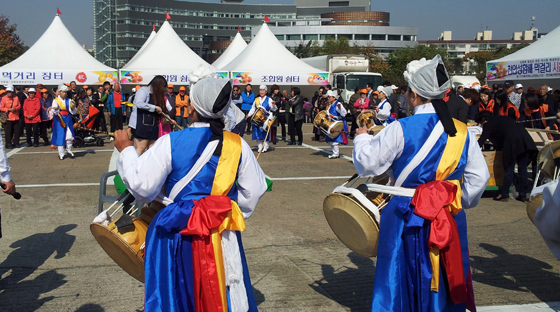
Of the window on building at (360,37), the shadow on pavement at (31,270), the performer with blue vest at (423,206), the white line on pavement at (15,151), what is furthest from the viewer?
the window on building at (360,37)

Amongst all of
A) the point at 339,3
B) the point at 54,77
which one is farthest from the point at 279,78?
the point at 339,3

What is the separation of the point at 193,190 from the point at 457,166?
165 centimetres

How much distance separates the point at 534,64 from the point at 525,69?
45 centimetres

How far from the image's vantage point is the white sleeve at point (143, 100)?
871 cm

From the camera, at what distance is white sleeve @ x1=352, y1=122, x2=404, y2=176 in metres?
3.10

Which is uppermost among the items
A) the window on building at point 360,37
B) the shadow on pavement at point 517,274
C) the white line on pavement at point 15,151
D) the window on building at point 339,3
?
the window on building at point 339,3

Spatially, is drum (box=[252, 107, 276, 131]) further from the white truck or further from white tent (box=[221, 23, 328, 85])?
the white truck

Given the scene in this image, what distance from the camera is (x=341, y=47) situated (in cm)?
7525

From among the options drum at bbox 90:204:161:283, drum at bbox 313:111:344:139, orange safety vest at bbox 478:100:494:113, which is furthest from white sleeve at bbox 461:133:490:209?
drum at bbox 313:111:344:139

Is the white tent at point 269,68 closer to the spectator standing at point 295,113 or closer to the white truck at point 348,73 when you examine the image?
the white truck at point 348,73

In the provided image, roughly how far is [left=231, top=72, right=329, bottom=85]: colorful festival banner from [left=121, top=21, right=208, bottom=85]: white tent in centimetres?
177

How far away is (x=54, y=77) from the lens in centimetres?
2030

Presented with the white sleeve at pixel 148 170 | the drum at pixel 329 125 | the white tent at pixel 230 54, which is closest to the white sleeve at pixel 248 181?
the white sleeve at pixel 148 170

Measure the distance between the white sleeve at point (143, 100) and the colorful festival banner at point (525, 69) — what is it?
501 inches
